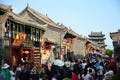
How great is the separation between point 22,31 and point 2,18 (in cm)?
486

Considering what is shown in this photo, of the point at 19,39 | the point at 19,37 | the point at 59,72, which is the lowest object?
the point at 59,72

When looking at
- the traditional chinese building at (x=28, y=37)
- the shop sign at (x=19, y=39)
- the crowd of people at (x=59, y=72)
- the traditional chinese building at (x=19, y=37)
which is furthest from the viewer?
the shop sign at (x=19, y=39)

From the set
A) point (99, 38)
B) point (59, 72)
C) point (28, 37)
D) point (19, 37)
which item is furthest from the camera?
point (99, 38)

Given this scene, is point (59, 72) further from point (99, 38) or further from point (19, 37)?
point (99, 38)

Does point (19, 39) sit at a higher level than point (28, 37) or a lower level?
lower

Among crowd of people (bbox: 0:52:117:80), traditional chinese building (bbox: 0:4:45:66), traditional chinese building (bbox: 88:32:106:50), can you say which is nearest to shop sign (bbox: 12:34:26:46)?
traditional chinese building (bbox: 0:4:45:66)

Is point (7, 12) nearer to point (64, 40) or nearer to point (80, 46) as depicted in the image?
point (64, 40)

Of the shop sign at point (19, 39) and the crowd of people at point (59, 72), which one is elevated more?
the shop sign at point (19, 39)

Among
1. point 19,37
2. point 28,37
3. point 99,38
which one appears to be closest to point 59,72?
point 19,37

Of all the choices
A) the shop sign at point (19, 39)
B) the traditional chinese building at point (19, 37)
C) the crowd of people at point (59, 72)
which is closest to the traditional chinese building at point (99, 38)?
the traditional chinese building at point (19, 37)

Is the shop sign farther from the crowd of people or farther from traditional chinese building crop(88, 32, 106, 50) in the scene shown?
traditional chinese building crop(88, 32, 106, 50)

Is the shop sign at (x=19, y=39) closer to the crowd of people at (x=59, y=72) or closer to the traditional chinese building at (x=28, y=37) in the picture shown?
the traditional chinese building at (x=28, y=37)

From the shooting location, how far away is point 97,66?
760 inches

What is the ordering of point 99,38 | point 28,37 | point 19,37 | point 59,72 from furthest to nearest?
1. point 99,38
2. point 28,37
3. point 19,37
4. point 59,72
